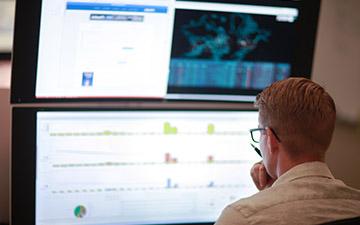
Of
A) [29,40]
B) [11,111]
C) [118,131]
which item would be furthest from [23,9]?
[118,131]

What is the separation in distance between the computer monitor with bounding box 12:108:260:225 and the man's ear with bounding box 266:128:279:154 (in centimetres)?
46

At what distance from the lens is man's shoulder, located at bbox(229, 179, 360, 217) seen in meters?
1.23

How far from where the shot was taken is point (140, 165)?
176 centimetres

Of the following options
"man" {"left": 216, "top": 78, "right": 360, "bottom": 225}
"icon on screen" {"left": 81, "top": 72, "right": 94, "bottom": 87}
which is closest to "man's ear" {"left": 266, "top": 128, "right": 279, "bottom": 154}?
"man" {"left": 216, "top": 78, "right": 360, "bottom": 225}

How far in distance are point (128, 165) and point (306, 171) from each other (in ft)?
2.12

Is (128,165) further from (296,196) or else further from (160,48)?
(296,196)

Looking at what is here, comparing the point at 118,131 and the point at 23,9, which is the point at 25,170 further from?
the point at 23,9

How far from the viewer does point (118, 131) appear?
173cm

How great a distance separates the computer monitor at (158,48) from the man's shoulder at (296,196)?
0.61 m

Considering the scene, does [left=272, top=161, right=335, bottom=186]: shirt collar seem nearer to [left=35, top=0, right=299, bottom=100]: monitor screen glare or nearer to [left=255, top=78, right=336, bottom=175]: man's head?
[left=255, top=78, right=336, bottom=175]: man's head

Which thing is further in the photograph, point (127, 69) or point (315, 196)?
point (127, 69)

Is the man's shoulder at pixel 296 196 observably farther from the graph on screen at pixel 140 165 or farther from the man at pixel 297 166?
the graph on screen at pixel 140 165

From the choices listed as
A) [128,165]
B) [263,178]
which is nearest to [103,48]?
[128,165]

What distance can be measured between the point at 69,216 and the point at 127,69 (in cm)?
49
